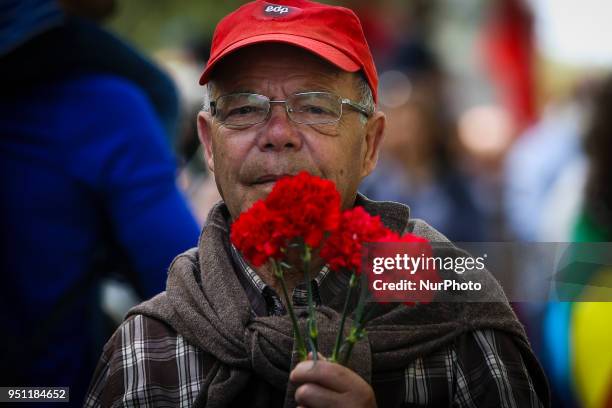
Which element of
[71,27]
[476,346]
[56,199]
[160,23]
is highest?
[160,23]

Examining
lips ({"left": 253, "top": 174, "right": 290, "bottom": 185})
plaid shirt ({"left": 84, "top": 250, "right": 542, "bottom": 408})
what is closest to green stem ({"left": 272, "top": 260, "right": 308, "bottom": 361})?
plaid shirt ({"left": 84, "top": 250, "right": 542, "bottom": 408})

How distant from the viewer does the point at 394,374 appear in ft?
8.29

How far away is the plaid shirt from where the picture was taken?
8.30ft

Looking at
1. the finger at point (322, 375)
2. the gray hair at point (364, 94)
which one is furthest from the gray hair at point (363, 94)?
the finger at point (322, 375)

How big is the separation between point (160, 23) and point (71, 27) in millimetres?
10774

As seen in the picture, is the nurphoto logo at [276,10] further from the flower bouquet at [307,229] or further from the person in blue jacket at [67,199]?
the person in blue jacket at [67,199]

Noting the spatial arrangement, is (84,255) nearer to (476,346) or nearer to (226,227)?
(226,227)

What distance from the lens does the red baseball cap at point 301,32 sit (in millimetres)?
2615

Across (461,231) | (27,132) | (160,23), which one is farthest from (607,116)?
(160,23)

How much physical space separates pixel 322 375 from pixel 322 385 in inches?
0.9

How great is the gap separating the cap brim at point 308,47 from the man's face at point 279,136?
0.04 metres

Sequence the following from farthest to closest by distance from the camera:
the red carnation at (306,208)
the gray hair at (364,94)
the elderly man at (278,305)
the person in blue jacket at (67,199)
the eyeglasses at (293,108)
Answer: the person in blue jacket at (67,199) < the gray hair at (364,94) < the eyeglasses at (293,108) < the elderly man at (278,305) < the red carnation at (306,208)

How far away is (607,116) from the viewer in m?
4.76

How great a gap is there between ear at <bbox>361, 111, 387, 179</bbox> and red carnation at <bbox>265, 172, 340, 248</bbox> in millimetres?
682
